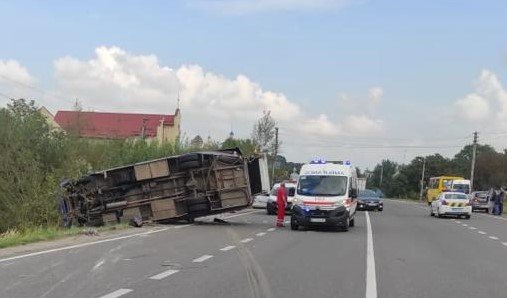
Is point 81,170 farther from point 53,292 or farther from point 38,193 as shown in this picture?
point 53,292

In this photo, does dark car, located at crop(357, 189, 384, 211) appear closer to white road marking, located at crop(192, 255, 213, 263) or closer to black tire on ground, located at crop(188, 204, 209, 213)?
black tire on ground, located at crop(188, 204, 209, 213)

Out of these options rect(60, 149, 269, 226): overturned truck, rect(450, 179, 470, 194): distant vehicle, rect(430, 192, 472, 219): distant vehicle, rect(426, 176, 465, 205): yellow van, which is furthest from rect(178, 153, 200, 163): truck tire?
rect(426, 176, 465, 205): yellow van

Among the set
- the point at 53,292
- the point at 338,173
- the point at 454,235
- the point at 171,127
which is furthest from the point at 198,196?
the point at 171,127

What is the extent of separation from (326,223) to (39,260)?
12200 mm

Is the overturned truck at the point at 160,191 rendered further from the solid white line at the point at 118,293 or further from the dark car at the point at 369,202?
the dark car at the point at 369,202

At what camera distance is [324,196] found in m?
23.7

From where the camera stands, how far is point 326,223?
2330 cm

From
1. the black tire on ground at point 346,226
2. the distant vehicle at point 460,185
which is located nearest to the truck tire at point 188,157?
the black tire on ground at point 346,226

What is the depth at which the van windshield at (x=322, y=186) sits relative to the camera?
78.7 feet

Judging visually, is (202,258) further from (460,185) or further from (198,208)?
(460,185)

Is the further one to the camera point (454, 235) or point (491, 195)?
point (491, 195)

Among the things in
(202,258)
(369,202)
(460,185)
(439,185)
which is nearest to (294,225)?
(202,258)

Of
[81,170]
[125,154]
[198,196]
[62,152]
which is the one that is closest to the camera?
[198,196]

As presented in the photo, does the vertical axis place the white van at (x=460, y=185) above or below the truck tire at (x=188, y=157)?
below
